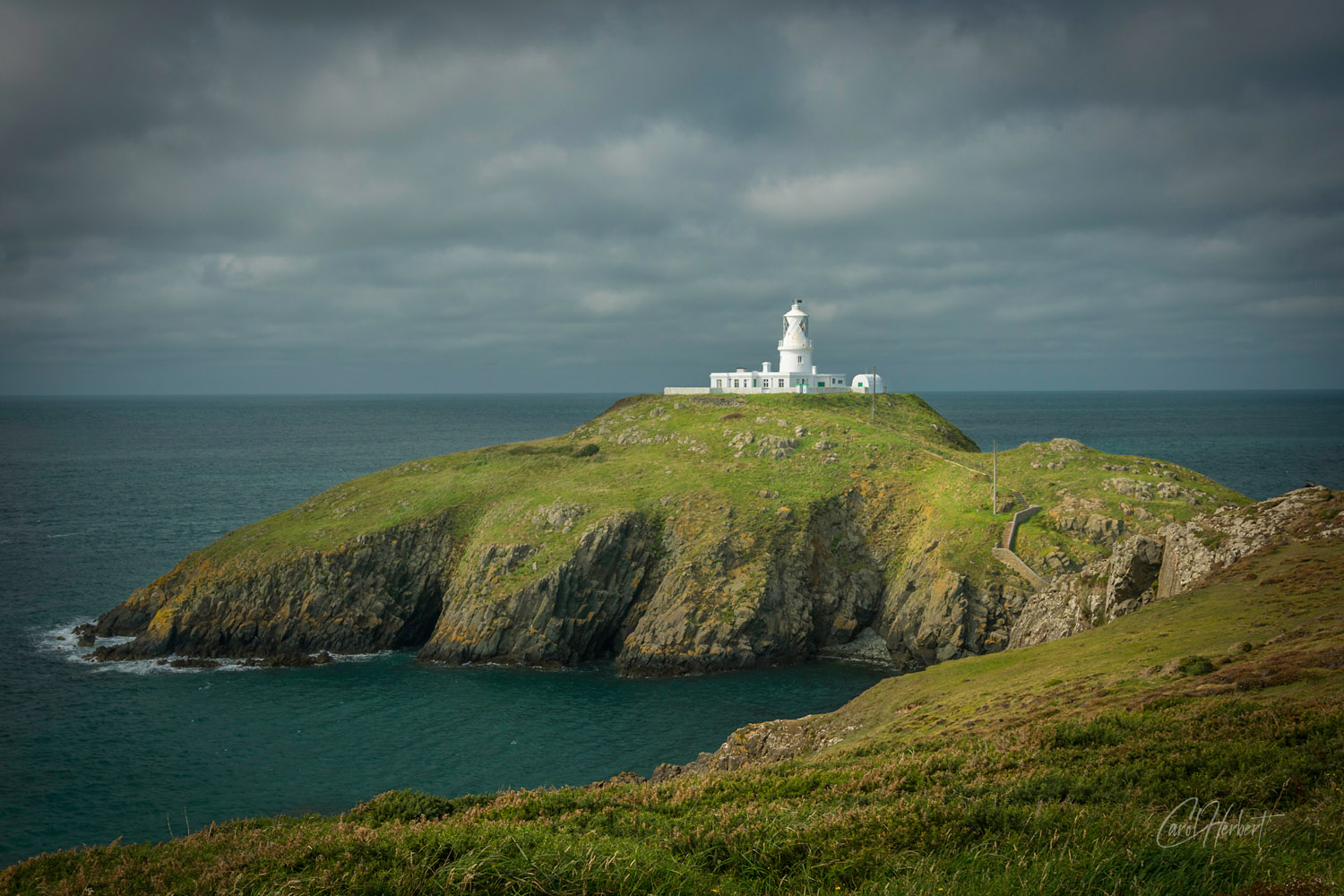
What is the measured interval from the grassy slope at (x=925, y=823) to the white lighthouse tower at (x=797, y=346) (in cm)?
8940

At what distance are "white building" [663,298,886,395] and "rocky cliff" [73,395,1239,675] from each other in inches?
1184

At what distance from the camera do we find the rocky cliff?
66625 millimetres

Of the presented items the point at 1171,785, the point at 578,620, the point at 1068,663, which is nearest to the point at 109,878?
the point at 1171,785

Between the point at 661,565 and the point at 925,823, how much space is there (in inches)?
2251

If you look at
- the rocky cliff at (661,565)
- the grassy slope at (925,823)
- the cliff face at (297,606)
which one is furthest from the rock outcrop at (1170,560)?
the cliff face at (297,606)

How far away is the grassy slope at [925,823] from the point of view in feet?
42.1

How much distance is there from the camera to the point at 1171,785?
17594mm

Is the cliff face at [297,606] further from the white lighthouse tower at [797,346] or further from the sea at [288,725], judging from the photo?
the white lighthouse tower at [797,346]

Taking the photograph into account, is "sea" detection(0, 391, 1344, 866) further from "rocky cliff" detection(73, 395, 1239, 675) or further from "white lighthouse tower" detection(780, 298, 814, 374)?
"white lighthouse tower" detection(780, 298, 814, 374)

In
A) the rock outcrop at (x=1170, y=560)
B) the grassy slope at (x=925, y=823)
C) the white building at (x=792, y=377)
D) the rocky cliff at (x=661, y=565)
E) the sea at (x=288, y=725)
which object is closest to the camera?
the grassy slope at (x=925, y=823)

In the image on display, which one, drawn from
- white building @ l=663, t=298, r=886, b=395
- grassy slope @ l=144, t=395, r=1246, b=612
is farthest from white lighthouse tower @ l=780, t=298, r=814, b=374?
grassy slope @ l=144, t=395, r=1246, b=612

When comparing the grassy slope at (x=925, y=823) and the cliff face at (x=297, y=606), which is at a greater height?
the grassy slope at (x=925, y=823)

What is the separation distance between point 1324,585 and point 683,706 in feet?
127

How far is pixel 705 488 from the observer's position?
81.1 meters
